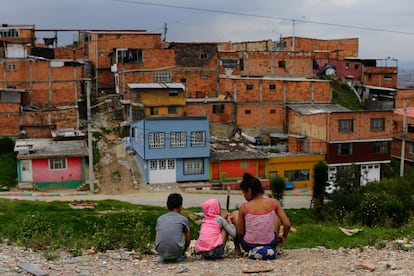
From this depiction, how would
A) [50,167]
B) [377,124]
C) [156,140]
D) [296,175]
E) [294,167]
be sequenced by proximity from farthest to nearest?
1. [377,124]
2. [296,175]
3. [294,167]
4. [156,140]
5. [50,167]

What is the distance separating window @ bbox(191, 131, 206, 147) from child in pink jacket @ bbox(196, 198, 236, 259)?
23148 millimetres

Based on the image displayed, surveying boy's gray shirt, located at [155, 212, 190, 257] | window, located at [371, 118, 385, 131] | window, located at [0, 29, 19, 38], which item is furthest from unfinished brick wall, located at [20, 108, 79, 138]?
boy's gray shirt, located at [155, 212, 190, 257]

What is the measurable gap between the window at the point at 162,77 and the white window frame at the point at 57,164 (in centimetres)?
1351

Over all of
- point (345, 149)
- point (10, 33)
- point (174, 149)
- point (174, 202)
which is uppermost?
point (10, 33)

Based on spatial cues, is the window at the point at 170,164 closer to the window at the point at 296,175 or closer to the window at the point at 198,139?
the window at the point at 198,139

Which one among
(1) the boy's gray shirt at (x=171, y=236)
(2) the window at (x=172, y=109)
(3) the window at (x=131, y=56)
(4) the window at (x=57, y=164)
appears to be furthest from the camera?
(3) the window at (x=131, y=56)

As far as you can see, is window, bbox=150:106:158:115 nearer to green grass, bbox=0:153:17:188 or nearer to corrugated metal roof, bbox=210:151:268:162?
corrugated metal roof, bbox=210:151:268:162

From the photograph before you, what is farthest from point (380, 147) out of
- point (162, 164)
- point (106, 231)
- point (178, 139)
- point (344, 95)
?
point (106, 231)

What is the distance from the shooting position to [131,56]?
40.6 meters

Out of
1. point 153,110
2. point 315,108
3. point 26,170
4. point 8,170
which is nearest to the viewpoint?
point 26,170

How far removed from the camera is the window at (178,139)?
102 feet

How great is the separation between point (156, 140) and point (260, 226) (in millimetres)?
23372

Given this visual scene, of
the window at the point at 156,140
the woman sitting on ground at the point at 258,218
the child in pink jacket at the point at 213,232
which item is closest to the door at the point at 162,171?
the window at the point at 156,140

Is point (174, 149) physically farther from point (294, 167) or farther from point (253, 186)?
point (253, 186)
